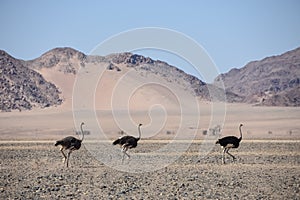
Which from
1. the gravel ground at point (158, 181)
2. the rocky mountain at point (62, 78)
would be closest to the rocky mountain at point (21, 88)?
the rocky mountain at point (62, 78)

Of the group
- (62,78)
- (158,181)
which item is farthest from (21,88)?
(158,181)

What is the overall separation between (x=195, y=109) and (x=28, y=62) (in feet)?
178

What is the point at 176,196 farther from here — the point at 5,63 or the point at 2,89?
the point at 5,63

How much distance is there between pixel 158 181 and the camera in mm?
17812

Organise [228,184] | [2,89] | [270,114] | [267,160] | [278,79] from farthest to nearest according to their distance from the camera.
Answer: [278,79] → [2,89] → [270,114] → [267,160] → [228,184]

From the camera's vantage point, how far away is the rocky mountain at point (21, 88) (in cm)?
10488

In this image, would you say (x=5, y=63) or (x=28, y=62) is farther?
(x=28, y=62)

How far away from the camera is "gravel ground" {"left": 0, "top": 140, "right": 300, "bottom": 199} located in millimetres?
15113

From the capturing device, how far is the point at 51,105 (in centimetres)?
10906

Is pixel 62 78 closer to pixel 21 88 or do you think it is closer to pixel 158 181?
pixel 21 88

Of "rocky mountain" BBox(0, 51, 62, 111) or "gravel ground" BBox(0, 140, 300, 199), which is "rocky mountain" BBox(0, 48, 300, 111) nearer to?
"rocky mountain" BBox(0, 51, 62, 111)

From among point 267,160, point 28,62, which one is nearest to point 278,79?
point 28,62

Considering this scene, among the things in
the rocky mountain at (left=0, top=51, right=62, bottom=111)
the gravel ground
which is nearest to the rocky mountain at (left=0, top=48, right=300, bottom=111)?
the rocky mountain at (left=0, top=51, right=62, bottom=111)

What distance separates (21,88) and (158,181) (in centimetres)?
9435
